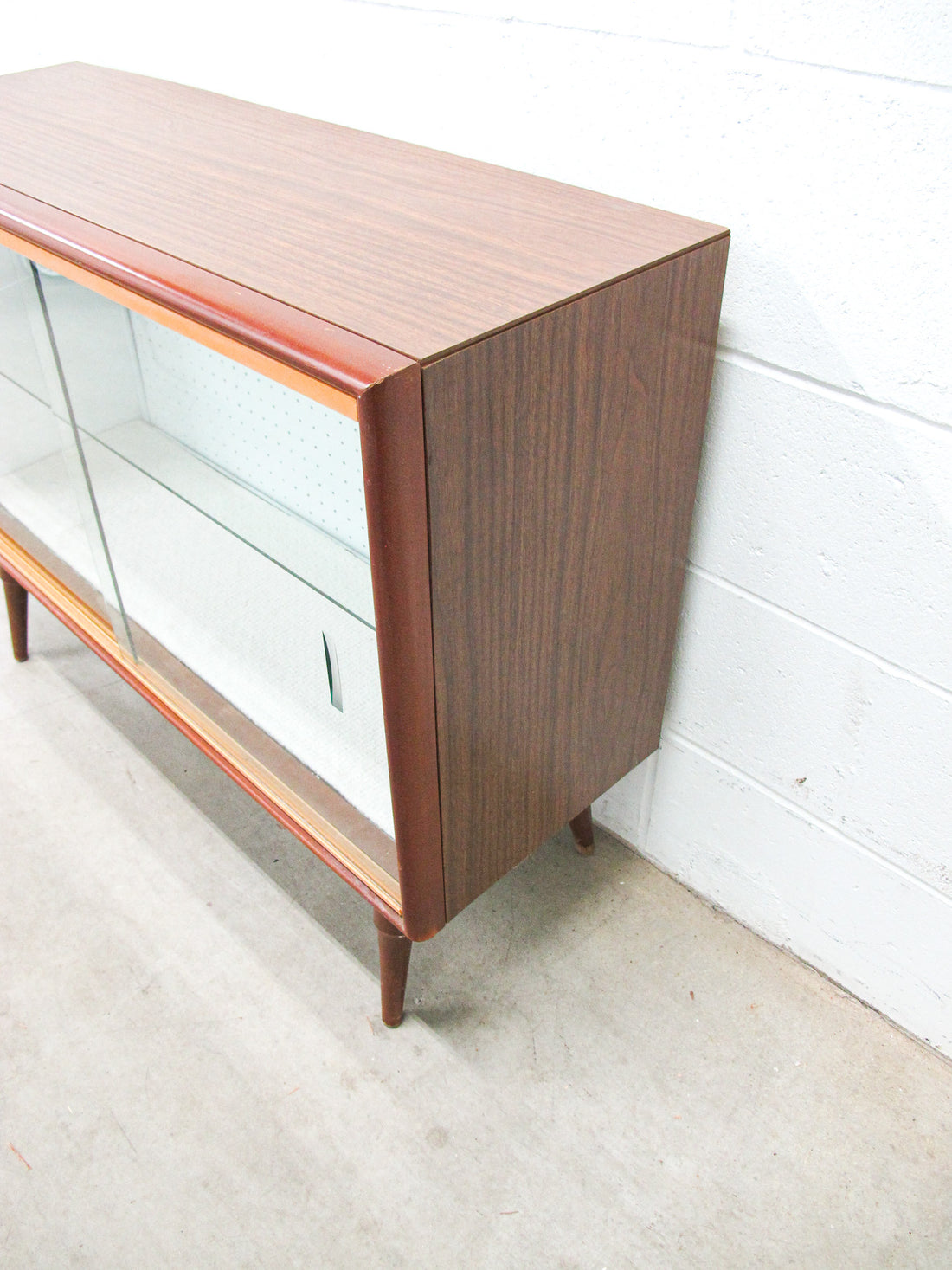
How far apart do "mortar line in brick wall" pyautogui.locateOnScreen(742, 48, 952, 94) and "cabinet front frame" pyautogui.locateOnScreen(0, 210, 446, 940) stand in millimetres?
466

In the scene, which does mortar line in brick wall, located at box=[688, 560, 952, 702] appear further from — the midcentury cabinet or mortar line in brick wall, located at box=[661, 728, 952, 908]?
mortar line in brick wall, located at box=[661, 728, 952, 908]

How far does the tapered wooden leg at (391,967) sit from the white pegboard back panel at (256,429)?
430 millimetres

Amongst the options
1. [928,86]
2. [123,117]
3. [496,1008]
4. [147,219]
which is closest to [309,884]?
[496,1008]

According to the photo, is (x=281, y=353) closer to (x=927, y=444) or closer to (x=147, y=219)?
(x=147, y=219)

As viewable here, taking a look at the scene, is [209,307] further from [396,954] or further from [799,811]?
[799,811]

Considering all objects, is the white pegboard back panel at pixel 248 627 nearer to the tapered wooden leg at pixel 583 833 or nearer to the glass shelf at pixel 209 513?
the glass shelf at pixel 209 513

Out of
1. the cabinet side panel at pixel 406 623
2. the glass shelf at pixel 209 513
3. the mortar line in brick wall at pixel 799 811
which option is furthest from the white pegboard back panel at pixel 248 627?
the mortar line in brick wall at pixel 799 811

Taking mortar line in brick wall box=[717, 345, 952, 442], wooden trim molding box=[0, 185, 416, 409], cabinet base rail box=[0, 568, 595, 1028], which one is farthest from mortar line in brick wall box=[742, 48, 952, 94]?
cabinet base rail box=[0, 568, 595, 1028]

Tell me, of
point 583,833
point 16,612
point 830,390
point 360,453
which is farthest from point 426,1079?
point 16,612

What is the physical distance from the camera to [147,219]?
100 cm

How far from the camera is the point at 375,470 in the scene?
774 millimetres

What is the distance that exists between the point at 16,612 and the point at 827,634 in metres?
1.34

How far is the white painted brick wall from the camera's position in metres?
0.90

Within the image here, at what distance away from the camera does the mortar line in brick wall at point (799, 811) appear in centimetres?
120
